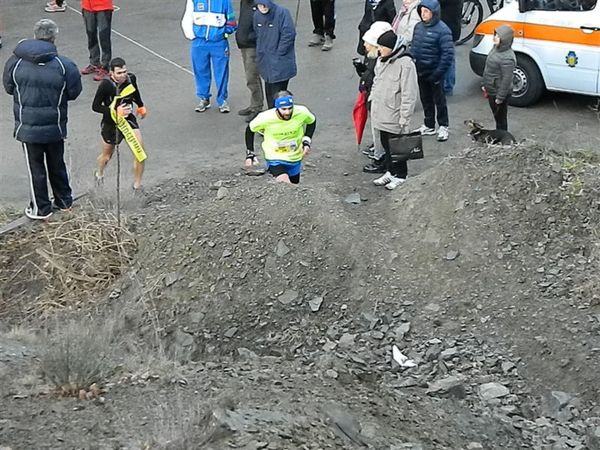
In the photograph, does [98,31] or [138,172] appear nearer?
[138,172]

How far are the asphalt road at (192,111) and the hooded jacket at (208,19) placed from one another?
3.32ft

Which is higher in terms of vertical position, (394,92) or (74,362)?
(394,92)

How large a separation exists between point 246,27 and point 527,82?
3.62 meters

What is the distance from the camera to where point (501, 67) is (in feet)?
33.9

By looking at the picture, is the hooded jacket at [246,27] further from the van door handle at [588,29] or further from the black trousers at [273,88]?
the van door handle at [588,29]

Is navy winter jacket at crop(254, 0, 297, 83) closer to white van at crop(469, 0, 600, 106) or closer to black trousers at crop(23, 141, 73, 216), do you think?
white van at crop(469, 0, 600, 106)

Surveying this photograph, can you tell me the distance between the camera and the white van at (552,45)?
449 inches

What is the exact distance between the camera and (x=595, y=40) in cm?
1133

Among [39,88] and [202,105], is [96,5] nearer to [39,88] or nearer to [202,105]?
[202,105]

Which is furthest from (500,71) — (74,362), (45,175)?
(74,362)

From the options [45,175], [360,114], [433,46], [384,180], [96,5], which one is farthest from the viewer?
[96,5]

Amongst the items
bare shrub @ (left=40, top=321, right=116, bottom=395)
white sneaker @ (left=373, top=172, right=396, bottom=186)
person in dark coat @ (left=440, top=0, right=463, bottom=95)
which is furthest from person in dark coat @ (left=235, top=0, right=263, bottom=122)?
bare shrub @ (left=40, top=321, right=116, bottom=395)

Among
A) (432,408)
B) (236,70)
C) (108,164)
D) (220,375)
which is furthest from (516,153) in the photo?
(236,70)

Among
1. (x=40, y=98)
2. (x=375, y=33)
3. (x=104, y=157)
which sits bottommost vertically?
(x=104, y=157)
